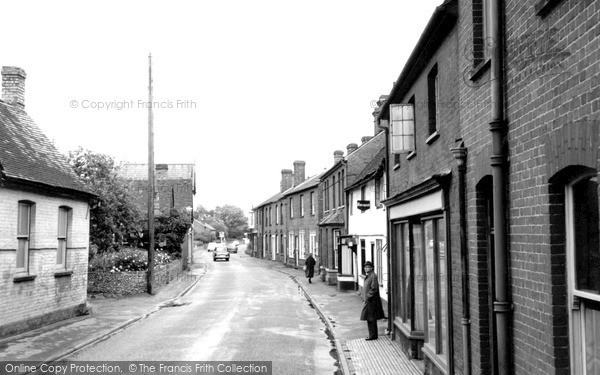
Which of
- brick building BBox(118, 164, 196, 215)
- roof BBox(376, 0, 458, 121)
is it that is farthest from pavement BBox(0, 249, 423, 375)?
brick building BBox(118, 164, 196, 215)

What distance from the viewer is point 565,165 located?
14.9 feet

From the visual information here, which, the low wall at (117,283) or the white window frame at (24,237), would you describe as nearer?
the white window frame at (24,237)

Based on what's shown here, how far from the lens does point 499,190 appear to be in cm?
601

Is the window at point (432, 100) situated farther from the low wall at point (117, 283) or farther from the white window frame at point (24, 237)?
the low wall at point (117, 283)

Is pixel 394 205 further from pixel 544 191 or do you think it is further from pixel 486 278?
pixel 544 191

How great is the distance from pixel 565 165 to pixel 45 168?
A: 15115mm

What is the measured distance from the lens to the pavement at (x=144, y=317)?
11.2 meters

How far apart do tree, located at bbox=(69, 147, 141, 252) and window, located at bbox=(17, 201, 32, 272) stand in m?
10.5

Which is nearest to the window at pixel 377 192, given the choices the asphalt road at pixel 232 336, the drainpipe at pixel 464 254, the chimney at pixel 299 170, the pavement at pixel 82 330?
the asphalt road at pixel 232 336

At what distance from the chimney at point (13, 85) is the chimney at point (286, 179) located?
39.5 meters

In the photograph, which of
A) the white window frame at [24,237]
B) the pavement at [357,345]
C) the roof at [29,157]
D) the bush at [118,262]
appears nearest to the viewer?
the pavement at [357,345]

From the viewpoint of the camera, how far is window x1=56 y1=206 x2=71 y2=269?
16828 mm

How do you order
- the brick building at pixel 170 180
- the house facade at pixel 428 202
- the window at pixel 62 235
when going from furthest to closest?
the brick building at pixel 170 180
the window at pixel 62 235
the house facade at pixel 428 202

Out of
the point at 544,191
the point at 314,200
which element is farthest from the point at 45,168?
the point at 314,200
